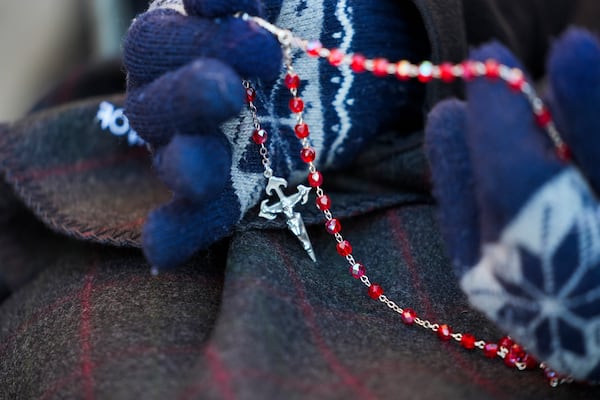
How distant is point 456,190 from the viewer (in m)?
0.34

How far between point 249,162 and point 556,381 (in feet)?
0.74

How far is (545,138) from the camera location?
0.32 m

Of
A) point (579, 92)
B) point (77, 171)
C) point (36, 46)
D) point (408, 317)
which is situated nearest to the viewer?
point (579, 92)

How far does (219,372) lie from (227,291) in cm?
6

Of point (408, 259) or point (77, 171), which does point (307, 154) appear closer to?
point (408, 259)

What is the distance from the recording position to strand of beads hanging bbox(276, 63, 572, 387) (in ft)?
1.27

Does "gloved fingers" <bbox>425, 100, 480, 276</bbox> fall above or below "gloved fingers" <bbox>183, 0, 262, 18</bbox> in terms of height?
below

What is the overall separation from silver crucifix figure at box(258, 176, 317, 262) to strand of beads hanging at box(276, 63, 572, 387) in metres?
0.01

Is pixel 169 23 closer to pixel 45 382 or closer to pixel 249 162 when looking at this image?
pixel 249 162

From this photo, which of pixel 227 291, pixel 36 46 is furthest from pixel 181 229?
pixel 36 46

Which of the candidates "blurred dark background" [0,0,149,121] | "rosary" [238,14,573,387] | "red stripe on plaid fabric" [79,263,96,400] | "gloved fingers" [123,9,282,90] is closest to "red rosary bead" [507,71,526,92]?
"rosary" [238,14,573,387]

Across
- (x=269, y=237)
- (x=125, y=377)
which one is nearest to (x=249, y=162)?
(x=269, y=237)

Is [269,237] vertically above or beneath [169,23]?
beneath

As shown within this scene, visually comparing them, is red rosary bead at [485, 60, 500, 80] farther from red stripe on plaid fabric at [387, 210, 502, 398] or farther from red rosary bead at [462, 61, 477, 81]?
red stripe on plaid fabric at [387, 210, 502, 398]
